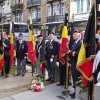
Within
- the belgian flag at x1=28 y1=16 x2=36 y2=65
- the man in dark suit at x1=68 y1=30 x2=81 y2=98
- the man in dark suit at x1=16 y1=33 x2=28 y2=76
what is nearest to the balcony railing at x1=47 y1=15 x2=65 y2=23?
the man in dark suit at x1=16 y1=33 x2=28 y2=76

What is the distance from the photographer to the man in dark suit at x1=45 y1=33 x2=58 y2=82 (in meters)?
11.9

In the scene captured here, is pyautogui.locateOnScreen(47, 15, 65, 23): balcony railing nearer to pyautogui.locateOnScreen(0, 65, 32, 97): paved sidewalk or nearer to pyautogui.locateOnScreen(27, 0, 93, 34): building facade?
pyautogui.locateOnScreen(27, 0, 93, 34): building facade

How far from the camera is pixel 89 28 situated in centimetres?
754

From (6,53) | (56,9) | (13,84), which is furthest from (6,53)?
(56,9)

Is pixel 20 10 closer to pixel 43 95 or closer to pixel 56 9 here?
pixel 56 9

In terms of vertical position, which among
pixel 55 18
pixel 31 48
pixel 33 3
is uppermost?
pixel 33 3

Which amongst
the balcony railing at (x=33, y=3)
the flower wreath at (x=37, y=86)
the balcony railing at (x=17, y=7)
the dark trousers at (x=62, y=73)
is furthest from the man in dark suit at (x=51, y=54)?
the balcony railing at (x=17, y=7)

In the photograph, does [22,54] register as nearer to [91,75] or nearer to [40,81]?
[40,81]

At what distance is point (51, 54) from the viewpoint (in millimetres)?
11984

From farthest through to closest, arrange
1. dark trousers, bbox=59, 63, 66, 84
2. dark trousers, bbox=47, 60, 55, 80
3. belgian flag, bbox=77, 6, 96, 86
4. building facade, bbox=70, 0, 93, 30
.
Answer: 1. building facade, bbox=70, 0, 93, 30
2. dark trousers, bbox=47, 60, 55, 80
3. dark trousers, bbox=59, 63, 66, 84
4. belgian flag, bbox=77, 6, 96, 86

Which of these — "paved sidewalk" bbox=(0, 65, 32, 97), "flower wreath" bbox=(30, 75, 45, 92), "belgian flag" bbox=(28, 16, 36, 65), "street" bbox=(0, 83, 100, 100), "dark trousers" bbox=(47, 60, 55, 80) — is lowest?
"paved sidewalk" bbox=(0, 65, 32, 97)

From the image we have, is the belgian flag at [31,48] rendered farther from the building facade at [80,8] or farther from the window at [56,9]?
the window at [56,9]

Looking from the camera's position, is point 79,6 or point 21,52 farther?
point 79,6

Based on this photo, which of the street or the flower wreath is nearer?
the street
